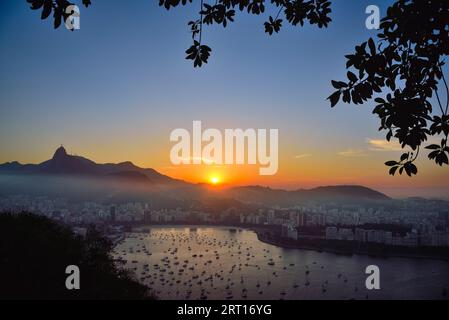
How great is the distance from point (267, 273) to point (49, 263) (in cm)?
1328

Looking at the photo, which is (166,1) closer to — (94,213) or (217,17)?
(217,17)

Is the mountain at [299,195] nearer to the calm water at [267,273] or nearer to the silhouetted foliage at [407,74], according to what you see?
the calm water at [267,273]

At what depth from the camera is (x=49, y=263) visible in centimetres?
399

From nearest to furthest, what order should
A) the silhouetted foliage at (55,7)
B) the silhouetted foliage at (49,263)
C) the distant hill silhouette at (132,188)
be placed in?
the silhouetted foliage at (55,7) < the silhouetted foliage at (49,263) < the distant hill silhouette at (132,188)

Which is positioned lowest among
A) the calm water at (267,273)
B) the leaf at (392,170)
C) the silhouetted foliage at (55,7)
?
the calm water at (267,273)

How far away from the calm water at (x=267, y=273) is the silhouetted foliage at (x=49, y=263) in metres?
8.28

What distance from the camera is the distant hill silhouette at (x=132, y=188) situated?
1646 inches

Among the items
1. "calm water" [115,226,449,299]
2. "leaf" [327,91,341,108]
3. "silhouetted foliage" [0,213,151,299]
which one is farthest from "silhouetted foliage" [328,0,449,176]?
"calm water" [115,226,449,299]

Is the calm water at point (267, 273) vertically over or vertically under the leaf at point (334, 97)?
under

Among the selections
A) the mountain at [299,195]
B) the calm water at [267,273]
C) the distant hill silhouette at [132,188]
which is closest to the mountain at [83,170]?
the distant hill silhouette at [132,188]

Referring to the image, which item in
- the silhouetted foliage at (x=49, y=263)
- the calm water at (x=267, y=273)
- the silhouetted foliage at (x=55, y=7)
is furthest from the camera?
the calm water at (x=267, y=273)

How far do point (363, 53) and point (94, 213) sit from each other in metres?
35.1

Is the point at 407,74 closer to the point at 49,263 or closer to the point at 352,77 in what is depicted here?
the point at 352,77

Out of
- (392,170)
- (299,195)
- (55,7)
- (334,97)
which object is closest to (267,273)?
(392,170)
